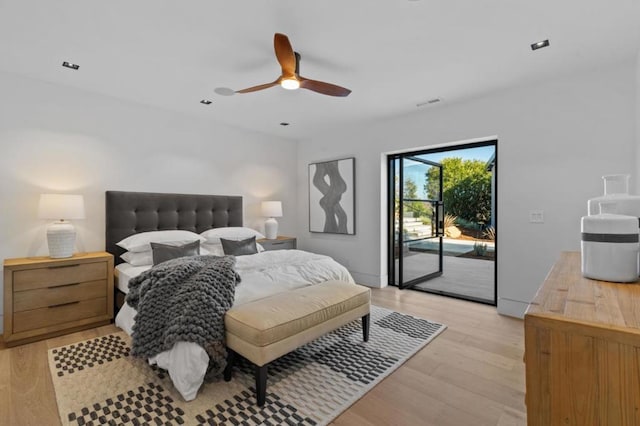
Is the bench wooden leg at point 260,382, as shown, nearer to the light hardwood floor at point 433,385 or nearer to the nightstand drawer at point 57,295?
the light hardwood floor at point 433,385

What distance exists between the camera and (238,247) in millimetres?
3699

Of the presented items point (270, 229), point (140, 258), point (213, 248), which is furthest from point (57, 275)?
point (270, 229)

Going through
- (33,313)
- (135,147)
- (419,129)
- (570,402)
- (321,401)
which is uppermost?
(419,129)

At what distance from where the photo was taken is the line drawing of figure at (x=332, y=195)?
4.82 metres

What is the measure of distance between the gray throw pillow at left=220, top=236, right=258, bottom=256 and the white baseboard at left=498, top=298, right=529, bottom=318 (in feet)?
9.48

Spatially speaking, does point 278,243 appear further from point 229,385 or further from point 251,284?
point 229,385

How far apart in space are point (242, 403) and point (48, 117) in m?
3.32

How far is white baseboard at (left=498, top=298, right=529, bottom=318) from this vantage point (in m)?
3.24

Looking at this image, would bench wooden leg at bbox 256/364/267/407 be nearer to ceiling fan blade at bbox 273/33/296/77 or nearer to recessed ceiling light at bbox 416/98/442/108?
ceiling fan blade at bbox 273/33/296/77

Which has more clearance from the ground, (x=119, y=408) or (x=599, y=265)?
(x=599, y=265)

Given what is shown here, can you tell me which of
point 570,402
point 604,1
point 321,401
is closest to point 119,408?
point 321,401

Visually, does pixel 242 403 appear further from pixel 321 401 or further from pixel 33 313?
pixel 33 313

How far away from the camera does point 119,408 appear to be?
181cm

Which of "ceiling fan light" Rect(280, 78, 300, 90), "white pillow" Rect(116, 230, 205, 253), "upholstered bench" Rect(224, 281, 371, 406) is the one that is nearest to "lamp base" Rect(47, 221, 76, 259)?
"white pillow" Rect(116, 230, 205, 253)
